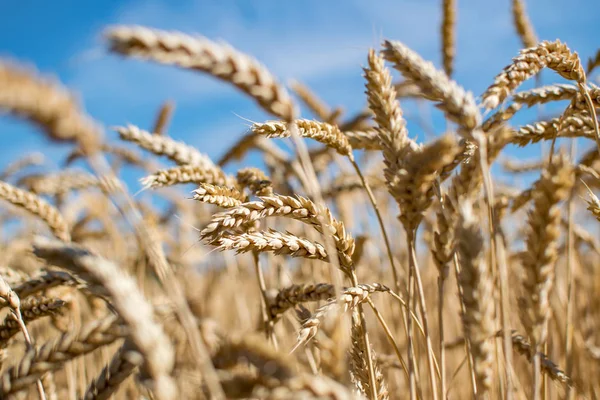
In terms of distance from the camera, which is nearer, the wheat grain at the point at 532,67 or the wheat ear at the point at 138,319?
the wheat ear at the point at 138,319

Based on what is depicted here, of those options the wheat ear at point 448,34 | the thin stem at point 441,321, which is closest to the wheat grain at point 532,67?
the thin stem at point 441,321

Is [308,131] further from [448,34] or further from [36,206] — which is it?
[448,34]

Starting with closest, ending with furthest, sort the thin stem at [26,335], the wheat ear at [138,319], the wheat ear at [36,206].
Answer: the wheat ear at [138,319] → the thin stem at [26,335] → the wheat ear at [36,206]

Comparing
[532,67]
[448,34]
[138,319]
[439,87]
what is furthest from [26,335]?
[448,34]

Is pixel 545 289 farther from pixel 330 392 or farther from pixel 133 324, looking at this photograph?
pixel 133 324

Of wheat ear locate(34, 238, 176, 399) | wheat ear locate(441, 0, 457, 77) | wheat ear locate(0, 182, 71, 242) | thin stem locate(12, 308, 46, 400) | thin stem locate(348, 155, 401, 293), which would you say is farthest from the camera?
wheat ear locate(441, 0, 457, 77)

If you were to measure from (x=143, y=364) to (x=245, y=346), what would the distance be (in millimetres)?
178

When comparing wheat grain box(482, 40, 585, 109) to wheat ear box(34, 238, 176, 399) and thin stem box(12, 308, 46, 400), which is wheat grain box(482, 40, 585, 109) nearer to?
wheat ear box(34, 238, 176, 399)

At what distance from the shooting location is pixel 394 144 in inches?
45.3

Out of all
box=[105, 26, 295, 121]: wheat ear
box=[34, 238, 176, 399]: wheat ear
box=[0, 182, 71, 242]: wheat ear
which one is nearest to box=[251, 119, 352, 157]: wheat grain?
box=[105, 26, 295, 121]: wheat ear

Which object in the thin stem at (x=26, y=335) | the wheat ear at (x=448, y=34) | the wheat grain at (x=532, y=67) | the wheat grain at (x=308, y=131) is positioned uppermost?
the wheat ear at (x=448, y=34)

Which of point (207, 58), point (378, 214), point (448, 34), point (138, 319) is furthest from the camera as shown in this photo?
point (448, 34)

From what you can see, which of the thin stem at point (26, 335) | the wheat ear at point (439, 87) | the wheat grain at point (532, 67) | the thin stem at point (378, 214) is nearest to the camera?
the wheat ear at point (439, 87)

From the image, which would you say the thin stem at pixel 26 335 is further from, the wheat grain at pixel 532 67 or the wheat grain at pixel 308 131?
the wheat grain at pixel 532 67
